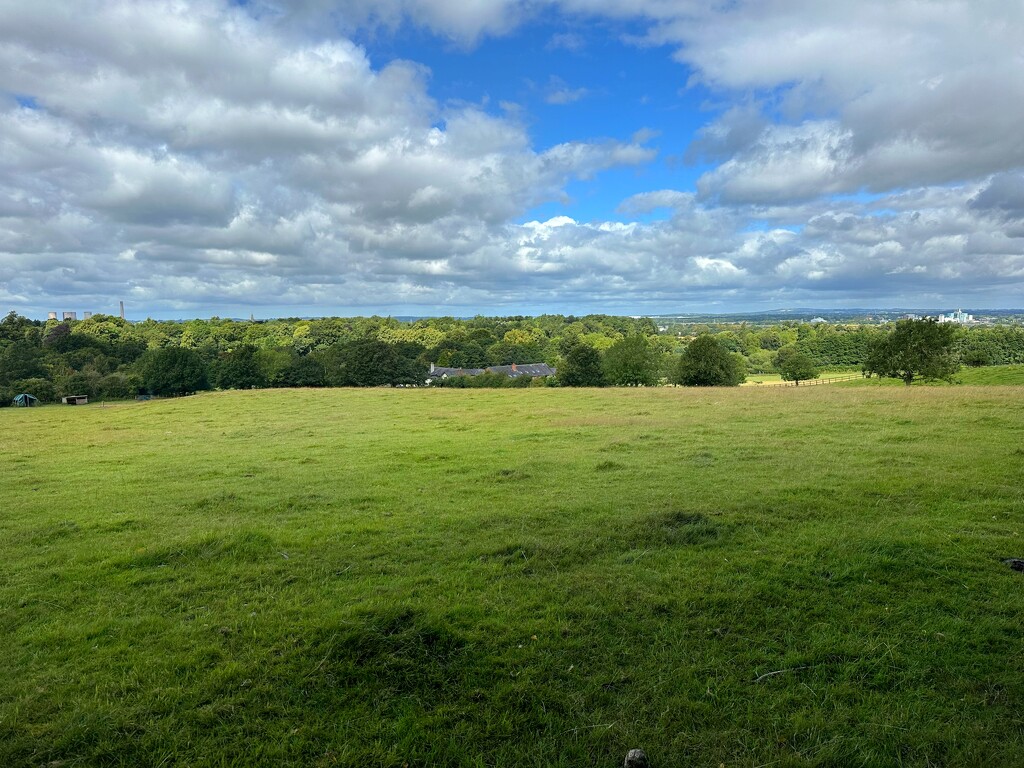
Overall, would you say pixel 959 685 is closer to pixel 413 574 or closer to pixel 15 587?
pixel 413 574

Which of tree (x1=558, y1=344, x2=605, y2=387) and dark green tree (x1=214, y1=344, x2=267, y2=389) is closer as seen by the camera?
tree (x1=558, y1=344, x2=605, y2=387)

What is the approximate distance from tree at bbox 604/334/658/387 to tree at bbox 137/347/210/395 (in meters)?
45.6

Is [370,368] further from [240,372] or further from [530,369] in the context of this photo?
[530,369]

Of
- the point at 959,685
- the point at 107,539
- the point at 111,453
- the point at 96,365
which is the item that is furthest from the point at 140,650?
the point at 96,365

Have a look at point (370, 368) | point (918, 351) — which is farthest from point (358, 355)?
point (918, 351)

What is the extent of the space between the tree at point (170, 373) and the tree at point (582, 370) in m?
40.5

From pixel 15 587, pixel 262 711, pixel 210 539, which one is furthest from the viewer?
pixel 210 539

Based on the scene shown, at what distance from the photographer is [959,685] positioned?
189 inches

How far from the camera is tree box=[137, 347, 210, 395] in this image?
2285 inches

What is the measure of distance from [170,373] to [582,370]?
4413cm

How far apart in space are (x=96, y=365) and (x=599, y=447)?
83.0 meters

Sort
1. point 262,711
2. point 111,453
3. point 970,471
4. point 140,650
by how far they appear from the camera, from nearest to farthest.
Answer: point 262,711 < point 140,650 < point 970,471 < point 111,453

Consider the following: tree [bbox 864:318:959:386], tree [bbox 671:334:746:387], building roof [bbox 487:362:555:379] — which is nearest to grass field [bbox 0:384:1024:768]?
tree [bbox 864:318:959:386]

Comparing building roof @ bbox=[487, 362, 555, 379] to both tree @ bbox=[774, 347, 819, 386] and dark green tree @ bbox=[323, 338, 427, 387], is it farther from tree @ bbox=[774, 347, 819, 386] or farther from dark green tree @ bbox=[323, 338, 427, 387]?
tree @ bbox=[774, 347, 819, 386]
